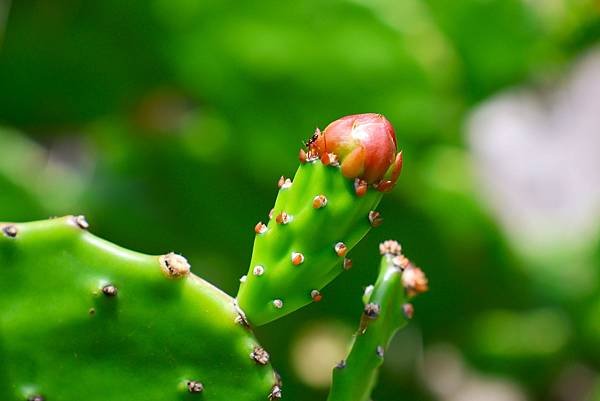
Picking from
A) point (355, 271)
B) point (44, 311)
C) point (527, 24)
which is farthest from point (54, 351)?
point (527, 24)

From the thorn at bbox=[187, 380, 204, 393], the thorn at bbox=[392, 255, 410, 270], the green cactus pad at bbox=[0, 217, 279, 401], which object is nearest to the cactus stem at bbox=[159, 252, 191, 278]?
the green cactus pad at bbox=[0, 217, 279, 401]

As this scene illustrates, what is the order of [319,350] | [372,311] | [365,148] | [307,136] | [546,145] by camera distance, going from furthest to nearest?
[546,145]
[319,350]
[307,136]
[372,311]
[365,148]

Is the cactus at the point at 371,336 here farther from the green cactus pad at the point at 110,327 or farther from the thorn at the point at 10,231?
the thorn at the point at 10,231

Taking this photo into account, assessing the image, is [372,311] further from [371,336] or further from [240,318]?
[240,318]

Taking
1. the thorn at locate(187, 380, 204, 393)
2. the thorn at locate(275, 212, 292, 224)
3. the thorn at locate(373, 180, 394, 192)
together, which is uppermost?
the thorn at locate(373, 180, 394, 192)

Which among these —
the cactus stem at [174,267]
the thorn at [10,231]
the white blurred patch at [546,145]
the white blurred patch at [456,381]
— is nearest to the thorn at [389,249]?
the cactus stem at [174,267]

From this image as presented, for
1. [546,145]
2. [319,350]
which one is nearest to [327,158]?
[319,350]

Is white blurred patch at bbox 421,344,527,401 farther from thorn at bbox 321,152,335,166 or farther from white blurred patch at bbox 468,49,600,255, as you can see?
thorn at bbox 321,152,335,166
